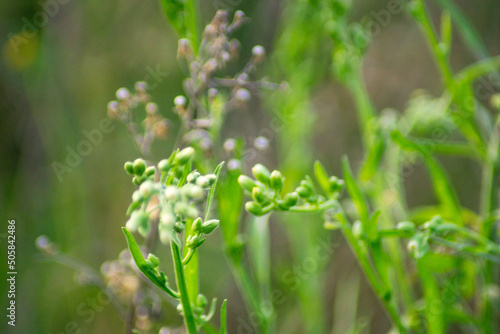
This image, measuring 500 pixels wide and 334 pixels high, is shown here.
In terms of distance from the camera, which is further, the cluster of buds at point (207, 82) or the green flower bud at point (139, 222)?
the cluster of buds at point (207, 82)

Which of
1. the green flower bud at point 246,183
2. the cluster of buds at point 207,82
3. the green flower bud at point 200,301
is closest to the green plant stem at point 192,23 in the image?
the cluster of buds at point 207,82

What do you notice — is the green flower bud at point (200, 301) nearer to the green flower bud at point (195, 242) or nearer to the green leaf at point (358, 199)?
Answer: the green flower bud at point (195, 242)

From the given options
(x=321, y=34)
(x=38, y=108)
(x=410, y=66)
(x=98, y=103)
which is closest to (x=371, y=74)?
(x=410, y=66)

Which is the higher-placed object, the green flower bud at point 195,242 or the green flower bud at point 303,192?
the green flower bud at point 303,192
